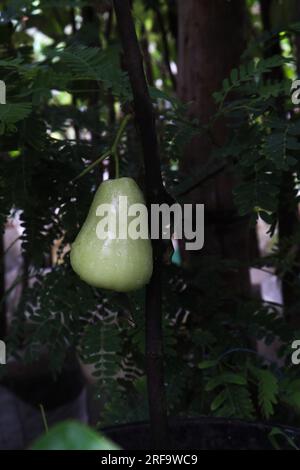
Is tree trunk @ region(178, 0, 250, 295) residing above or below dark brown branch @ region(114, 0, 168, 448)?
above

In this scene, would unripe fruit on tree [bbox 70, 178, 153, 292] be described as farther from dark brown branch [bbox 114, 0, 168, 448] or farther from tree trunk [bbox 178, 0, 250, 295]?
tree trunk [bbox 178, 0, 250, 295]

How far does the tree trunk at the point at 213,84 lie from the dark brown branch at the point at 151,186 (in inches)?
23.6

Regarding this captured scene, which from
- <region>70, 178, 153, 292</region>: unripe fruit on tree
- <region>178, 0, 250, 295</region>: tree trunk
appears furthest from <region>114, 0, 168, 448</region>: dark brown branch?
<region>178, 0, 250, 295</region>: tree trunk

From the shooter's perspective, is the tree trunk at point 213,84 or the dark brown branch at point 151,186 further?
the tree trunk at point 213,84

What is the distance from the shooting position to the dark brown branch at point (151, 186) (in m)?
0.50

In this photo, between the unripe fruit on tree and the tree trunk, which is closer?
the unripe fruit on tree

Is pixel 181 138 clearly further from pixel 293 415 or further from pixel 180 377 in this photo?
pixel 293 415

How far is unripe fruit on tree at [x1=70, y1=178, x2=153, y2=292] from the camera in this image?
514 millimetres

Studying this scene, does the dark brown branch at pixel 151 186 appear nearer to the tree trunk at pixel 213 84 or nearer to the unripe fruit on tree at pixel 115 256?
the unripe fruit on tree at pixel 115 256

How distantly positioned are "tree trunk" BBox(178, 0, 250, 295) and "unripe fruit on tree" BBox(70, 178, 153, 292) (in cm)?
61

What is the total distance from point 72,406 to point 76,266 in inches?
43.3

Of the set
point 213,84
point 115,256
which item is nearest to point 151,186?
point 115,256

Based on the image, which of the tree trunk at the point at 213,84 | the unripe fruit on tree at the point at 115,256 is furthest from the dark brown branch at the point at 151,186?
the tree trunk at the point at 213,84
